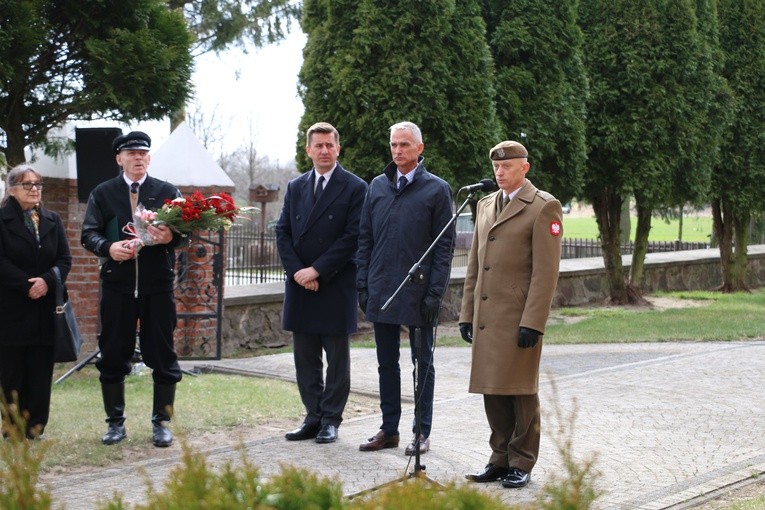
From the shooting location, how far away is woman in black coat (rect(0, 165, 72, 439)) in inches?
295

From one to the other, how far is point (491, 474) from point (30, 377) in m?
3.37

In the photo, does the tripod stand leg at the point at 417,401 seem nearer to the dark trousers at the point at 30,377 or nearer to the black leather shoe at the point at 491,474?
the black leather shoe at the point at 491,474

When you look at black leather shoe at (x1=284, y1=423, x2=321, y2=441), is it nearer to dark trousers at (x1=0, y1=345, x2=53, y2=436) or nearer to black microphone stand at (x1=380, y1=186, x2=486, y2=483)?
black microphone stand at (x1=380, y1=186, x2=486, y2=483)

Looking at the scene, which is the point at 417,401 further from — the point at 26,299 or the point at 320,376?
the point at 26,299

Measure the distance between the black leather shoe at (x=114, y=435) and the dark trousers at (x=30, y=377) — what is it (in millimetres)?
494

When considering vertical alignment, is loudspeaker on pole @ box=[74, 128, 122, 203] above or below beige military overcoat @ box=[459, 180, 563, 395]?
above

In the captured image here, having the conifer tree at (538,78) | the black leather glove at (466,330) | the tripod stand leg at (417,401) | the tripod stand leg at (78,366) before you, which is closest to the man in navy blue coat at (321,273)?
the tripod stand leg at (417,401)

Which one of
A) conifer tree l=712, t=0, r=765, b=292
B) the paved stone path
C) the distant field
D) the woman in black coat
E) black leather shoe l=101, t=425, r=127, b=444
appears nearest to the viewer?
the paved stone path

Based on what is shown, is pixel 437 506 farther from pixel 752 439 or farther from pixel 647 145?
pixel 647 145

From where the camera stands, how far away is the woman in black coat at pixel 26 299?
7.50 meters

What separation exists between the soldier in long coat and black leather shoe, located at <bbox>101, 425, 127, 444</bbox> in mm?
2482

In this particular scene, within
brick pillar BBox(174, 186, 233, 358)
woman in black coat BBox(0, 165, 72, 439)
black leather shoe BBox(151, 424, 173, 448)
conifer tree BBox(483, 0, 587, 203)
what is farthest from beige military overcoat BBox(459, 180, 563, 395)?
conifer tree BBox(483, 0, 587, 203)

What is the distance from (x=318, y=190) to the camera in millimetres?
7699

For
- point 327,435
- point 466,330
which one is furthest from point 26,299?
point 466,330
